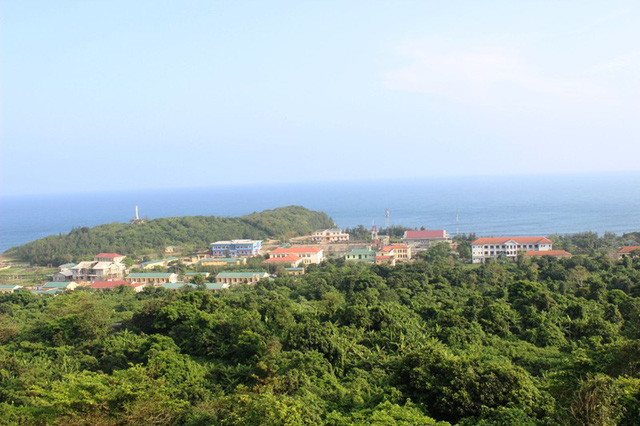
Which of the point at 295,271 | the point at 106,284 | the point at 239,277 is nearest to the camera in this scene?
the point at 106,284

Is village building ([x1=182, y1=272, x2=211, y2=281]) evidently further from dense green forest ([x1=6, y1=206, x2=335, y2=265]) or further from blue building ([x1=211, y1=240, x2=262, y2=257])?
dense green forest ([x1=6, y1=206, x2=335, y2=265])

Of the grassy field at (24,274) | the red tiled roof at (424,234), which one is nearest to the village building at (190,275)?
the grassy field at (24,274)

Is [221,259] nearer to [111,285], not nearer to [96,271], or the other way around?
[96,271]

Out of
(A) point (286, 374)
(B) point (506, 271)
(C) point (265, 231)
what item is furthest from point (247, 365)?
(C) point (265, 231)

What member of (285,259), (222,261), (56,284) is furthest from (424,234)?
(56,284)

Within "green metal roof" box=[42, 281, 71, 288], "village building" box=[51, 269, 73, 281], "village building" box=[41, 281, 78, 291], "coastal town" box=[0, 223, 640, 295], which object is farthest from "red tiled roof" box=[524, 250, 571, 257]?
"village building" box=[51, 269, 73, 281]
